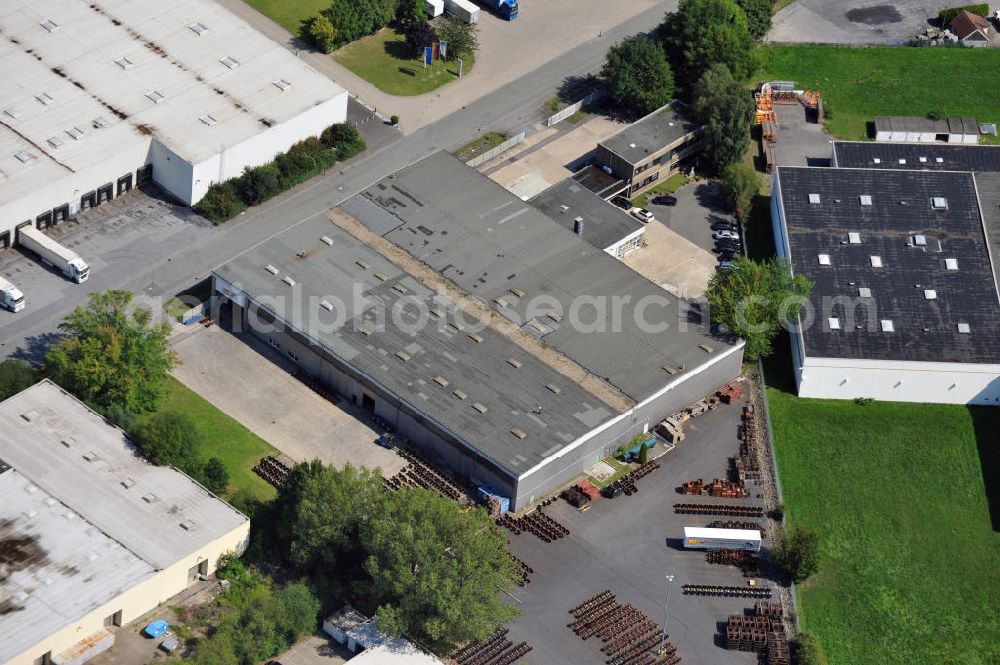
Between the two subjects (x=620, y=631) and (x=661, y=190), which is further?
(x=661, y=190)

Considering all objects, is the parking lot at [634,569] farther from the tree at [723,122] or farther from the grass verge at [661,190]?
the tree at [723,122]

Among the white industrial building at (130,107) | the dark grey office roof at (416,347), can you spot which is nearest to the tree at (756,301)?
the dark grey office roof at (416,347)

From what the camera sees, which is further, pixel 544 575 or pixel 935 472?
pixel 935 472

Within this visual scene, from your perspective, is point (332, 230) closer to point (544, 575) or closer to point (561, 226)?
point (561, 226)

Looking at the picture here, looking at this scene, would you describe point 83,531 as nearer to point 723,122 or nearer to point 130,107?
point 130,107

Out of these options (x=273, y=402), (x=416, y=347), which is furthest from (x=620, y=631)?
(x=273, y=402)

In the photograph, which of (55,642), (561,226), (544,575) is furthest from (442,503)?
(561,226)

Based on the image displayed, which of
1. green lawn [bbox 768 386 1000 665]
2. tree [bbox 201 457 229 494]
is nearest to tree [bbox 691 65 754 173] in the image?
green lawn [bbox 768 386 1000 665]
